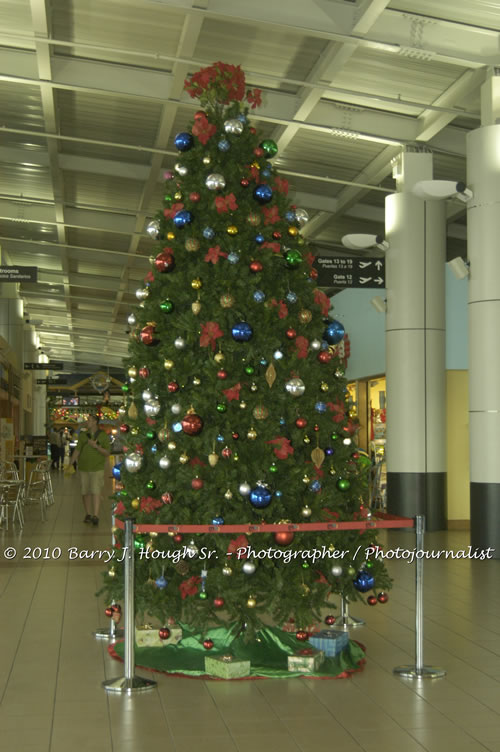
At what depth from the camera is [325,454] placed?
18.5 feet

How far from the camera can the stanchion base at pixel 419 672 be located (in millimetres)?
5145

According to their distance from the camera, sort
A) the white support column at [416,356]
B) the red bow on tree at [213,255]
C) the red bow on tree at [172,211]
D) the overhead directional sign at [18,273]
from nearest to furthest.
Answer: the red bow on tree at [213,255] → the red bow on tree at [172,211] → the white support column at [416,356] → the overhead directional sign at [18,273]

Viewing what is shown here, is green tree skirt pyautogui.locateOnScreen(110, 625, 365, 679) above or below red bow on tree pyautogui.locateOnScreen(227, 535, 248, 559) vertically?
below

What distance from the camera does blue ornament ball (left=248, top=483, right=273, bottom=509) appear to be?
524 cm

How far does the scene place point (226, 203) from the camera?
18.5 ft

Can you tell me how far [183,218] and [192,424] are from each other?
4.11 ft

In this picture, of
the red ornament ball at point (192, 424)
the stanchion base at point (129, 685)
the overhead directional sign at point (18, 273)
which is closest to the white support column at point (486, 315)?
the red ornament ball at point (192, 424)

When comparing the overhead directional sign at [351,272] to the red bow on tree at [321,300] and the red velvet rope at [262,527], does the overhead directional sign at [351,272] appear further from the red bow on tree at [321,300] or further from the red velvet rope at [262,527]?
the red velvet rope at [262,527]

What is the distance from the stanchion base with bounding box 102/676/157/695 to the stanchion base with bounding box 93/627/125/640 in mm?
1165

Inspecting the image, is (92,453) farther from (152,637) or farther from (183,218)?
(183,218)

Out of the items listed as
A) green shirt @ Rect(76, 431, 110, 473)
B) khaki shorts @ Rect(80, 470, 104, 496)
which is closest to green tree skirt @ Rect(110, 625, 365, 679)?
green shirt @ Rect(76, 431, 110, 473)

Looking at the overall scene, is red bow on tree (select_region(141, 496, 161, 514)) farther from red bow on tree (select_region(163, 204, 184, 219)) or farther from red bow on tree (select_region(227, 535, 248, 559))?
red bow on tree (select_region(163, 204, 184, 219))

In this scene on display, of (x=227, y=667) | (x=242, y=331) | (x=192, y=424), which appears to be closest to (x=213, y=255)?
(x=242, y=331)

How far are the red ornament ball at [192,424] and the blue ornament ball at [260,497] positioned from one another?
0.47 meters
